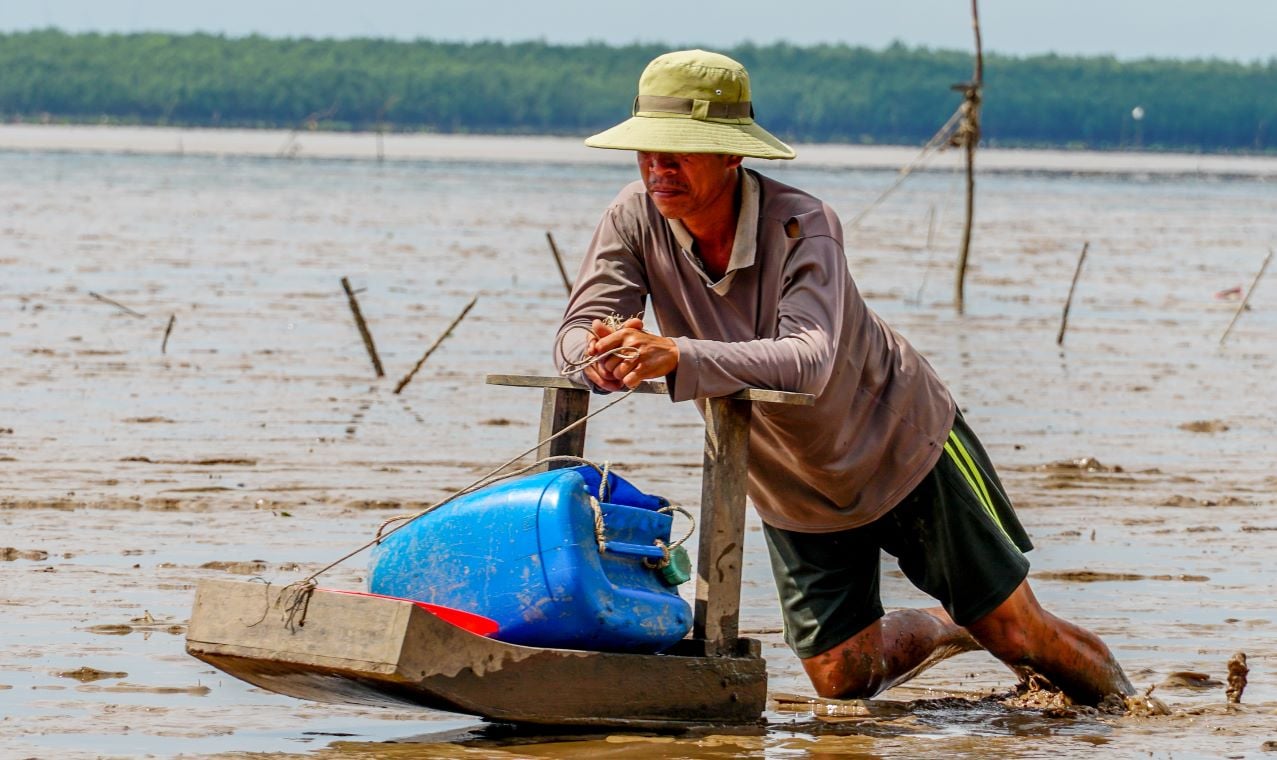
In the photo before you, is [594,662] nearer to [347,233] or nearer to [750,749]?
[750,749]

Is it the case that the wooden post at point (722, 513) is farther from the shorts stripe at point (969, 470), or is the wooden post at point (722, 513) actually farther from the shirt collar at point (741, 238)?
the shorts stripe at point (969, 470)

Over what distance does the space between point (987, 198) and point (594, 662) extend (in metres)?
42.2

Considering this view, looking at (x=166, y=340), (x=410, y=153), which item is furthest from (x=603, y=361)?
(x=410, y=153)

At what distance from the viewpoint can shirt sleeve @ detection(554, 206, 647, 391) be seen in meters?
4.33

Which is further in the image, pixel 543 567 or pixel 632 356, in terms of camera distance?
pixel 543 567

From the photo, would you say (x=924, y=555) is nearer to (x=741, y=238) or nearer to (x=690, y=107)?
(x=741, y=238)

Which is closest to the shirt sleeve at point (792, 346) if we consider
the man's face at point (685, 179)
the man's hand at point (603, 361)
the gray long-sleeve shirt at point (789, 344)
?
the gray long-sleeve shirt at point (789, 344)

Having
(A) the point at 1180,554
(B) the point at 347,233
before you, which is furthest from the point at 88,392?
(B) the point at 347,233

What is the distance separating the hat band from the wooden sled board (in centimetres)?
118

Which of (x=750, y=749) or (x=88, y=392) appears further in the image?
(x=88, y=392)

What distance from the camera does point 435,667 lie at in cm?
397

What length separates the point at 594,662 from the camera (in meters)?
4.19

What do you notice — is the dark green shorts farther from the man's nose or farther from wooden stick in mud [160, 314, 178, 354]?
wooden stick in mud [160, 314, 178, 354]

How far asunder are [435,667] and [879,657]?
4.62 feet
